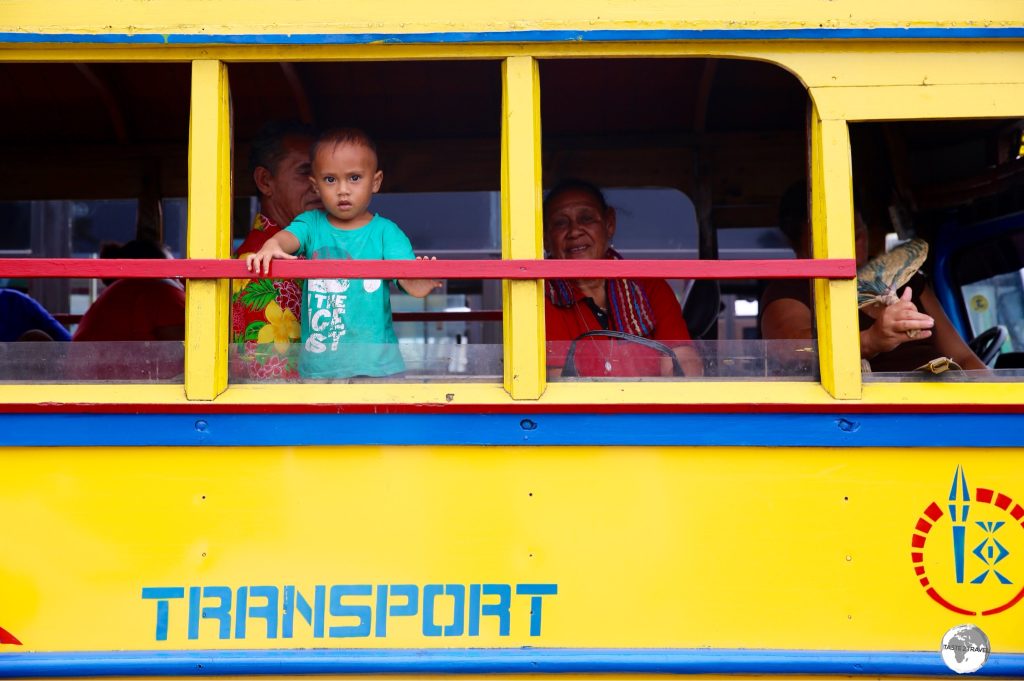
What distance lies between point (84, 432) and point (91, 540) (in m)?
0.25

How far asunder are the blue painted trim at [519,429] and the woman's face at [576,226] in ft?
3.08

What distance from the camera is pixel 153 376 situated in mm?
2027

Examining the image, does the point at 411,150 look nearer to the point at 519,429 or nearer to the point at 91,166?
the point at 91,166

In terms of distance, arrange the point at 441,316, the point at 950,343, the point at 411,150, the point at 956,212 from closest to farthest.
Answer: the point at 950,343 → the point at 956,212 → the point at 411,150 → the point at 441,316

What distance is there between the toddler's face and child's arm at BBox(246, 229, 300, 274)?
0.14 m

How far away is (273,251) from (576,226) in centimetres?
110

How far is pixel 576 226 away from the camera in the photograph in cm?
276

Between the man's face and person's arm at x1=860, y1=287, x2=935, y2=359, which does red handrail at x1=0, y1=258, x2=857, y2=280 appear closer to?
person's arm at x1=860, y1=287, x2=935, y2=359

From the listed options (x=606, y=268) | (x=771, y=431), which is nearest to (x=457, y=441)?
(x=606, y=268)

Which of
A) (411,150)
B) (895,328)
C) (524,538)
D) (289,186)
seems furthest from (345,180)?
(895,328)

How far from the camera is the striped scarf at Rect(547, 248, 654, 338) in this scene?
98.6 inches

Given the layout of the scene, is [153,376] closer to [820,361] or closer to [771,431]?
[771,431]

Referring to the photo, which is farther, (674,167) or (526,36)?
(674,167)

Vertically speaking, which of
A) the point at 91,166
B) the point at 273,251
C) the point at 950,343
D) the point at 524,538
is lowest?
the point at 524,538
